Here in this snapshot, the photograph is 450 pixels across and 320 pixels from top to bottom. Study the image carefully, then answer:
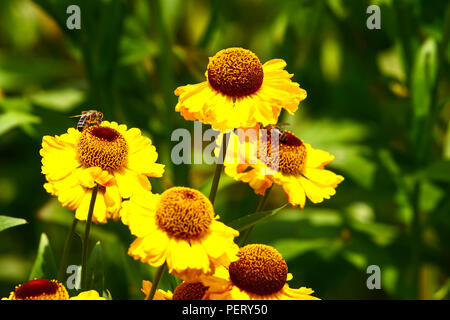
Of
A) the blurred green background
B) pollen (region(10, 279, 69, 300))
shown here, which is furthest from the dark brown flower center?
the blurred green background

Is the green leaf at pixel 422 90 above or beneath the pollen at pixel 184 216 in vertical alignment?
above

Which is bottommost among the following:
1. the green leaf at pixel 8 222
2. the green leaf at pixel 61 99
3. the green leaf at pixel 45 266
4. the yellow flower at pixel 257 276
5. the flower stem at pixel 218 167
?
the green leaf at pixel 45 266

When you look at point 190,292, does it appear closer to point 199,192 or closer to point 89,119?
point 199,192

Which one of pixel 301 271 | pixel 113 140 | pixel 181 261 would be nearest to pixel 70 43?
pixel 301 271

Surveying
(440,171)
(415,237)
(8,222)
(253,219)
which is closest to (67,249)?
(8,222)

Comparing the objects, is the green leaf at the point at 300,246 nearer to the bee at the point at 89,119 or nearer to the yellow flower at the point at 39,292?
the bee at the point at 89,119

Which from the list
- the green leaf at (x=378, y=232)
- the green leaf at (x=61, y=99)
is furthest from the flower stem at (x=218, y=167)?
the green leaf at (x=61, y=99)

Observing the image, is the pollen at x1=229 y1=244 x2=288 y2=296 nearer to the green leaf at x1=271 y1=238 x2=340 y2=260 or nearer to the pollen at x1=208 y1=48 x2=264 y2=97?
the pollen at x1=208 y1=48 x2=264 y2=97
